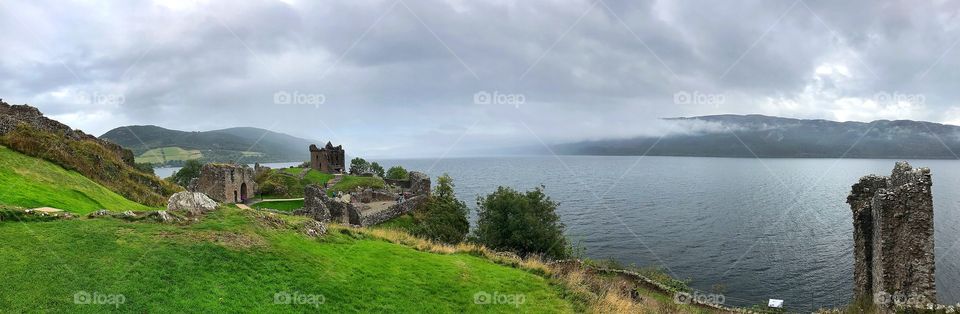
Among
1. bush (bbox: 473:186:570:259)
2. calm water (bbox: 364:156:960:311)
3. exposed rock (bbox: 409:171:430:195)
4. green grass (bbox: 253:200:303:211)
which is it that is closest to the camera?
bush (bbox: 473:186:570:259)

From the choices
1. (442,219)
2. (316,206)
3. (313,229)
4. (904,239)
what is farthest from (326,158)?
(904,239)

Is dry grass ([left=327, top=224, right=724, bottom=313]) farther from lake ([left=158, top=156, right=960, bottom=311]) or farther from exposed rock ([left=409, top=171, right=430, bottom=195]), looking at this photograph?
exposed rock ([left=409, top=171, right=430, bottom=195])

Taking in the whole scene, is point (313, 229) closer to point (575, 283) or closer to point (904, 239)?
point (575, 283)

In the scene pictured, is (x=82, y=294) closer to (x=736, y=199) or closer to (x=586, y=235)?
(x=586, y=235)

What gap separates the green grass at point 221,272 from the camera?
1056cm

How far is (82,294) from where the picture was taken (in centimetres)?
1025

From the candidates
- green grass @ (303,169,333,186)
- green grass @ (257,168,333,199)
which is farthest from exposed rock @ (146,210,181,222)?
green grass @ (303,169,333,186)

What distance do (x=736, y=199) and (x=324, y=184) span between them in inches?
3309

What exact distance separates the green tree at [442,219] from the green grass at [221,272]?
23882mm

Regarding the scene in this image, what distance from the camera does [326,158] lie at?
270 feet

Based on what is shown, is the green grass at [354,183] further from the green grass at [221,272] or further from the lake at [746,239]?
the green grass at [221,272]

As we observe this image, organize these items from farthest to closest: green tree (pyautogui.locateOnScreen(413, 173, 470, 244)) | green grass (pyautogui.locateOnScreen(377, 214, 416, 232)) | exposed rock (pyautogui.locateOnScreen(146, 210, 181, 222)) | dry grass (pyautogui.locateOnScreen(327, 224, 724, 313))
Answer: green tree (pyautogui.locateOnScreen(413, 173, 470, 244))
green grass (pyautogui.locateOnScreen(377, 214, 416, 232))
dry grass (pyautogui.locateOnScreen(327, 224, 724, 313))
exposed rock (pyautogui.locateOnScreen(146, 210, 181, 222))

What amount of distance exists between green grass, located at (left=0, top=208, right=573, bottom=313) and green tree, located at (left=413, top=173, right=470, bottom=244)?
2388 cm

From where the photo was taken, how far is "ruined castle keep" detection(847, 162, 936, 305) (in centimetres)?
1850
